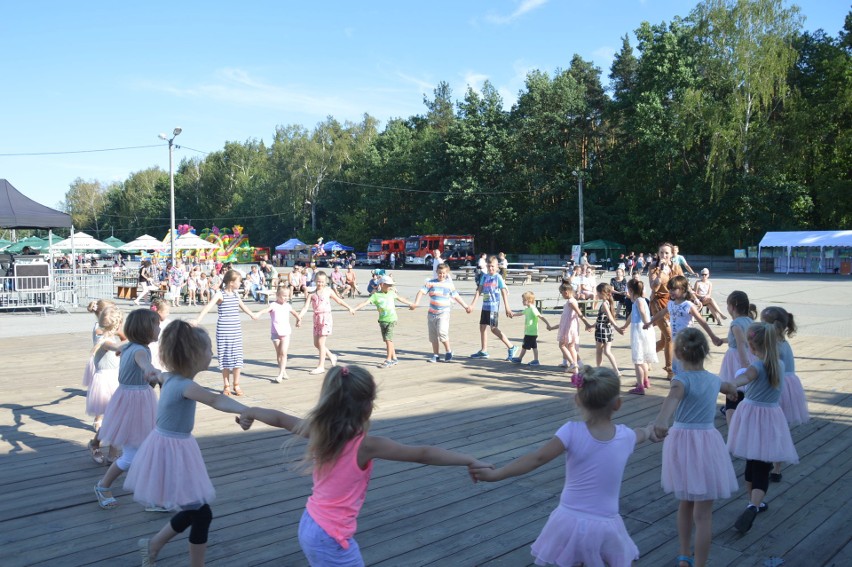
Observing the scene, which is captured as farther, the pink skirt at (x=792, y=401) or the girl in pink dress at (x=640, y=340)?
the girl in pink dress at (x=640, y=340)

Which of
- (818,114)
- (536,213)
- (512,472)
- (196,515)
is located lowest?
(196,515)

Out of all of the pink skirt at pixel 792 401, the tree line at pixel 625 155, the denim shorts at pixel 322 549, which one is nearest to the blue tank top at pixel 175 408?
the denim shorts at pixel 322 549

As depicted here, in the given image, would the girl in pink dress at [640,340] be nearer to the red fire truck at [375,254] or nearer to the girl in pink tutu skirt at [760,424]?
the girl in pink tutu skirt at [760,424]

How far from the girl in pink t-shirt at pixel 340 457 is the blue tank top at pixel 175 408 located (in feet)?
4.13

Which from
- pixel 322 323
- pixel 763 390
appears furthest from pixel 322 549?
pixel 322 323

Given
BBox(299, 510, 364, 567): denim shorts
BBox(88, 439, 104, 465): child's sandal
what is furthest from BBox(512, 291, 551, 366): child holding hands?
BBox(299, 510, 364, 567): denim shorts

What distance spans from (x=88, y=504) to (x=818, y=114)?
4528 centimetres

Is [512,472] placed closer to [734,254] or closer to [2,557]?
[2,557]

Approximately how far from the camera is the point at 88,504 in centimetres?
493

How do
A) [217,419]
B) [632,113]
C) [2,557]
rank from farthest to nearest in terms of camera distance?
1. [632,113]
2. [217,419]
3. [2,557]

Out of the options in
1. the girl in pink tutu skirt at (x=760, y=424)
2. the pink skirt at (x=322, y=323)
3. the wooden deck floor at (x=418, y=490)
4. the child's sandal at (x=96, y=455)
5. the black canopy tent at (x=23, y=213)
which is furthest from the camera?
the black canopy tent at (x=23, y=213)

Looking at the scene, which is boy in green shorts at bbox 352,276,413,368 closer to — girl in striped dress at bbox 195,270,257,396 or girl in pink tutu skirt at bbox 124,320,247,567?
girl in striped dress at bbox 195,270,257,396

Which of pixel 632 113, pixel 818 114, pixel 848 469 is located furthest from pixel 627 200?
pixel 848 469

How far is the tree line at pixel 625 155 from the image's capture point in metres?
40.5
